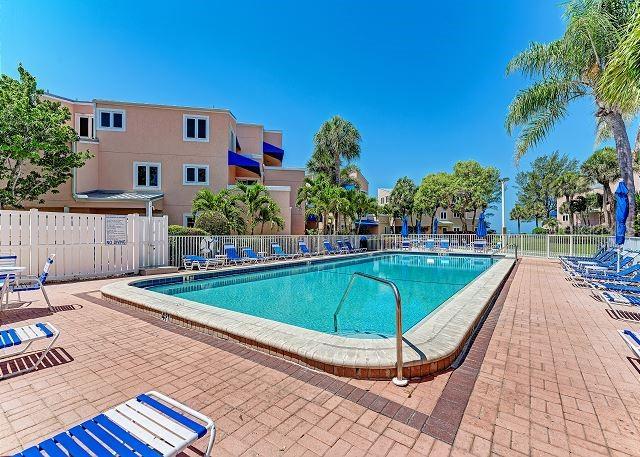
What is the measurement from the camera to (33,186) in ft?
58.6

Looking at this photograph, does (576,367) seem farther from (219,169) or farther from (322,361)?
(219,169)

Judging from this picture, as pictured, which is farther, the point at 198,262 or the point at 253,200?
the point at 253,200

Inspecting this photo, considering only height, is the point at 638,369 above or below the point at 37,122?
below

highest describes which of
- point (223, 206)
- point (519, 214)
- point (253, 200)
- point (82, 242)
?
point (519, 214)

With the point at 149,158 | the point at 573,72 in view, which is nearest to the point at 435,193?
the point at 573,72

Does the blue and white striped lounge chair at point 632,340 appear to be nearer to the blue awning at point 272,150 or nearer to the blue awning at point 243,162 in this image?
the blue awning at point 243,162

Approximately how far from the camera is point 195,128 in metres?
22.2

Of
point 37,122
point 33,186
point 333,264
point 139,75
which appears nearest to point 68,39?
point 37,122

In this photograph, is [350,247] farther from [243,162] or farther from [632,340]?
[632,340]

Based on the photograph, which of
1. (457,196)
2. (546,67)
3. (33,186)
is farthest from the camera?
(457,196)

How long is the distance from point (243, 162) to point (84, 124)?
473 inches

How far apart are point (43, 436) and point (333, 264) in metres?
15.8

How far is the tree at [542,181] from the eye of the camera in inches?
1959

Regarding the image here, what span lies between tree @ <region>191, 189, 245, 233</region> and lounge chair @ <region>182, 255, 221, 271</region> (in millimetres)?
4170
